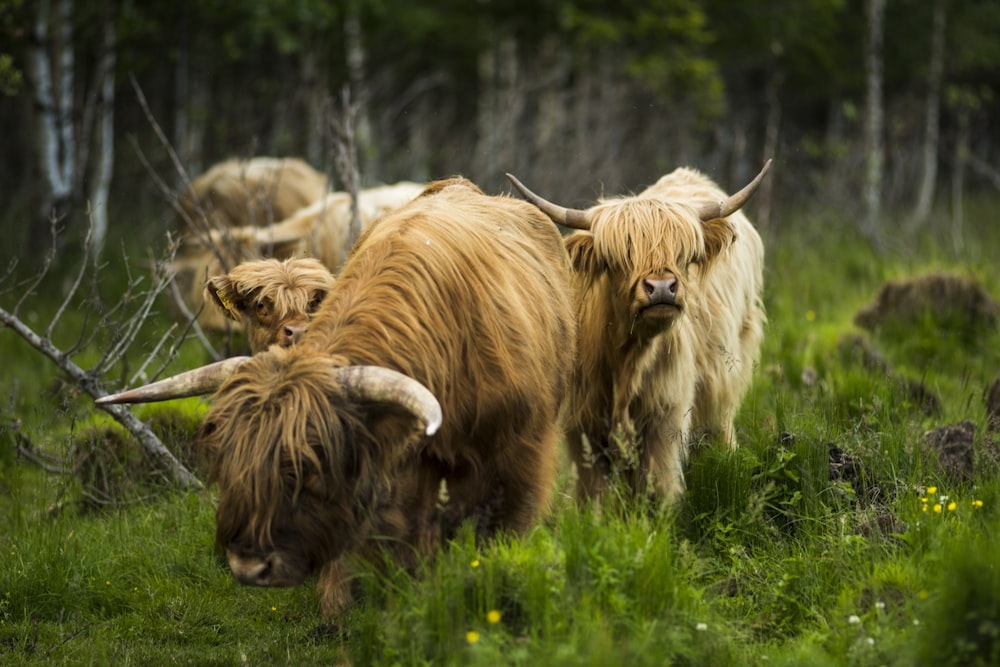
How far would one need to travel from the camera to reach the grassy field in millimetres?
3428

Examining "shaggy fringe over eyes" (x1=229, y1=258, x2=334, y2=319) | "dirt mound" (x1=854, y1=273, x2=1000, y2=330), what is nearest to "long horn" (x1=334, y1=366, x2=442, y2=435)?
"shaggy fringe over eyes" (x1=229, y1=258, x2=334, y2=319)

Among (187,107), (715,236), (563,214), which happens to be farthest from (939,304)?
(187,107)

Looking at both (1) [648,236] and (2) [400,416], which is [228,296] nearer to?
(1) [648,236]

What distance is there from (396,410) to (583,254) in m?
1.97

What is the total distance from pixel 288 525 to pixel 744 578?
1800mm

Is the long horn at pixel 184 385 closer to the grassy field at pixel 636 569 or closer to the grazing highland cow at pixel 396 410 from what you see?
the grazing highland cow at pixel 396 410

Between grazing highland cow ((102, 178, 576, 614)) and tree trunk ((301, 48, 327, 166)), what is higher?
grazing highland cow ((102, 178, 576, 614))

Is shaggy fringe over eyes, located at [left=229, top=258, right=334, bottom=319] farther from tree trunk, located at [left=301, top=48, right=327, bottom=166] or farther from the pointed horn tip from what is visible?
tree trunk, located at [left=301, top=48, right=327, bottom=166]

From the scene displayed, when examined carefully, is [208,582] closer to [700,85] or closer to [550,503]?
[550,503]

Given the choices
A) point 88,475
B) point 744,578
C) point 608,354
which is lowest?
point 88,475

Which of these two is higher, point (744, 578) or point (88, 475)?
point (744, 578)

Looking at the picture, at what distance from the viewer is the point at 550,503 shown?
4512 mm

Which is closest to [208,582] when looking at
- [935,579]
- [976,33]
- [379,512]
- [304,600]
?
[304,600]

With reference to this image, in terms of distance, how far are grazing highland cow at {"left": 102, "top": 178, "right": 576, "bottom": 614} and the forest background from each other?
519cm
